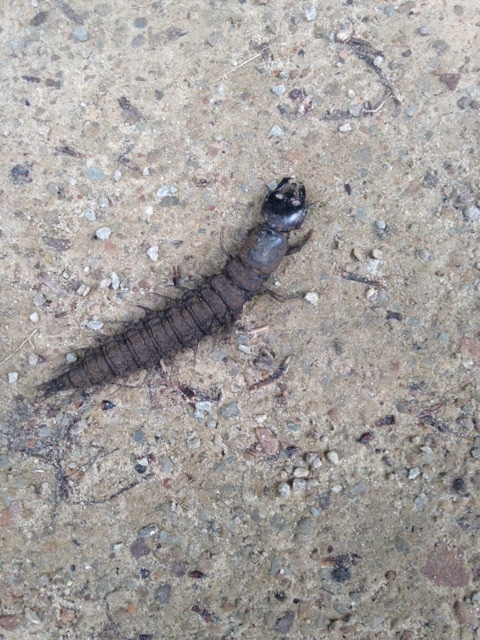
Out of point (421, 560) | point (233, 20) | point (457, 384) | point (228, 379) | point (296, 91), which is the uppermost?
point (233, 20)

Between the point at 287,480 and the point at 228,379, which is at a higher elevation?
the point at 228,379

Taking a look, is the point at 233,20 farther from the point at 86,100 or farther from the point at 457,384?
the point at 457,384

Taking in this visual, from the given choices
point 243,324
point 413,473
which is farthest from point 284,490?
point 243,324

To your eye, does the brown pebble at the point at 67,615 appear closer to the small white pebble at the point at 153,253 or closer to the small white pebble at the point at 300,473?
the small white pebble at the point at 300,473

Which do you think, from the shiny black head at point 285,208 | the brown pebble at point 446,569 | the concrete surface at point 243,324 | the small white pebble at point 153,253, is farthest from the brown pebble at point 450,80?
the brown pebble at point 446,569

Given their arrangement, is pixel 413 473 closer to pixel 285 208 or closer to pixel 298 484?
pixel 298 484

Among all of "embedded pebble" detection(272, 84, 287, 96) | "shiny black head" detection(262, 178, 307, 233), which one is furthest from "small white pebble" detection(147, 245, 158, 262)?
"embedded pebble" detection(272, 84, 287, 96)

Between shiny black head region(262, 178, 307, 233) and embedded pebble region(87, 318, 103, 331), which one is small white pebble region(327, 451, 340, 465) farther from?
embedded pebble region(87, 318, 103, 331)

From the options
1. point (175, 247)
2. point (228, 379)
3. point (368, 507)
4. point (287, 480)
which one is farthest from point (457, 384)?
point (175, 247)
